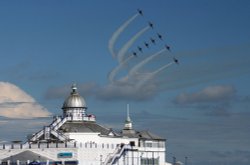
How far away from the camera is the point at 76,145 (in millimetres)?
177875

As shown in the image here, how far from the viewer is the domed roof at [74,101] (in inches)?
7731

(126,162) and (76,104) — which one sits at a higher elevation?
(76,104)

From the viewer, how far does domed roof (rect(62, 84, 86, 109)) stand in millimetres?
196363

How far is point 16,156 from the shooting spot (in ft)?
588

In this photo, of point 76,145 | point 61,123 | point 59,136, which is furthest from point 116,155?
point 61,123

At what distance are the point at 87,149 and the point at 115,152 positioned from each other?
30.5 ft

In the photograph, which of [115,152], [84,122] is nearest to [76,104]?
[84,122]

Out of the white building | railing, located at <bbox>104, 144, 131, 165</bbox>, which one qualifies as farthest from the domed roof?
railing, located at <bbox>104, 144, 131, 165</bbox>

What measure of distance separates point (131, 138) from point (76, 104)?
56.1 feet

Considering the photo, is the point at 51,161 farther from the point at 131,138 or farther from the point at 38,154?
the point at 131,138

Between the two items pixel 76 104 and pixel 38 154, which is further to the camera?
pixel 76 104

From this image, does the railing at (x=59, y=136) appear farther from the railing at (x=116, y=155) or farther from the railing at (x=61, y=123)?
the railing at (x=116, y=155)

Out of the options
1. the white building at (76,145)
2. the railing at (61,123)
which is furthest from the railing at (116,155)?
the railing at (61,123)

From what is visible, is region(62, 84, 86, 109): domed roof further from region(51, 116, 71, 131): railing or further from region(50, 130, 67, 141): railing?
region(50, 130, 67, 141): railing
